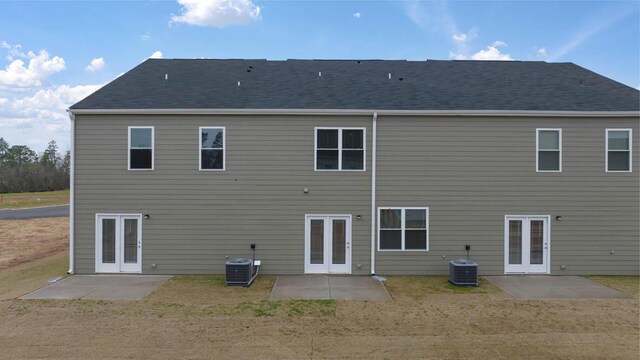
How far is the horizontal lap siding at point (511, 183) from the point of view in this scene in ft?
38.7

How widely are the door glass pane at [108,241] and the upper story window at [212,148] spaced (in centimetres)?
336

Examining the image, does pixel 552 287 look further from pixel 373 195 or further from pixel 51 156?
pixel 51 156

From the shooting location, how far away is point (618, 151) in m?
11.9

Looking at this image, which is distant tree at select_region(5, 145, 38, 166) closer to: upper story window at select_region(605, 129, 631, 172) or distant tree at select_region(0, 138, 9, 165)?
distant tree at select_region(0, 138, 9, 165)

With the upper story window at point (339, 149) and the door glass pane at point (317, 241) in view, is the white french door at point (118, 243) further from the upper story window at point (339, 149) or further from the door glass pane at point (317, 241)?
the upper story window at point (339, 149)

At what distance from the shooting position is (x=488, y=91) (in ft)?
42.0

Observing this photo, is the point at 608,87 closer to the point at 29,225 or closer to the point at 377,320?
the point at 377,320

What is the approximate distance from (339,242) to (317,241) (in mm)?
691

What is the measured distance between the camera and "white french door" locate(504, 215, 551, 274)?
11.8 metres

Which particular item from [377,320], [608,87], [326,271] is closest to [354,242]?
[326,271]

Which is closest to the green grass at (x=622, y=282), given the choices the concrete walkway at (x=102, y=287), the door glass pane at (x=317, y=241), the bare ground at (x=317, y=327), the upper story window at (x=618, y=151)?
the bare ground at (x=317, y=327)

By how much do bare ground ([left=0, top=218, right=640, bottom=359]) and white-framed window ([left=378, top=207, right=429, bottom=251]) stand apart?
1885 mm

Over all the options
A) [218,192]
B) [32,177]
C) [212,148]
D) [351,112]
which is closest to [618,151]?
[351,112]

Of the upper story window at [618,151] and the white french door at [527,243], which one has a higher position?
the upper story window at [618,151]
